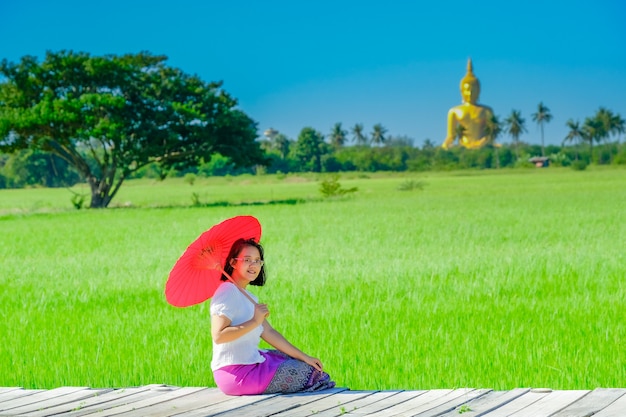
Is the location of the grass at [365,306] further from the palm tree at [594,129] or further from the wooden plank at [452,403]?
the palm tree at [594,129]

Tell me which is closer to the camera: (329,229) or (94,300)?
(94,300)

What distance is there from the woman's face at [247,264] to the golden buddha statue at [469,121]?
108m

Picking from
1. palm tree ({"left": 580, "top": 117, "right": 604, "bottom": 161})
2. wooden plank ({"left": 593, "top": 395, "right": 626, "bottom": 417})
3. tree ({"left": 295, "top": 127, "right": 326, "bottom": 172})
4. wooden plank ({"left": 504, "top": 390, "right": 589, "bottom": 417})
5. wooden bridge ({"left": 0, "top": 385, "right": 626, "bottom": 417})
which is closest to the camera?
wooden plank ({"left": 593, "top": 395, "right": 626, "bottom": 417})

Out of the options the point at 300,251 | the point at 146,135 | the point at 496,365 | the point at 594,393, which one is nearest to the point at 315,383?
the point at 594,393

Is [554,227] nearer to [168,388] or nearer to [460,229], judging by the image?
[460,229]

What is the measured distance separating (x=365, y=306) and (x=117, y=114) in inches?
1041

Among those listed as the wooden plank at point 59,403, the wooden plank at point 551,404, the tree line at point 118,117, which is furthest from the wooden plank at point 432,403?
the tree line at point 118,117

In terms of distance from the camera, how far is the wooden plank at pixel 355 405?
469 centimetres

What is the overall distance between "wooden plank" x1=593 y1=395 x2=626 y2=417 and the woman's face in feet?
6.44

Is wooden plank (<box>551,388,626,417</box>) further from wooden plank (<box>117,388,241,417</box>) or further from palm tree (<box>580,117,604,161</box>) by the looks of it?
palm tree (<box>580,117,604,161</box>)

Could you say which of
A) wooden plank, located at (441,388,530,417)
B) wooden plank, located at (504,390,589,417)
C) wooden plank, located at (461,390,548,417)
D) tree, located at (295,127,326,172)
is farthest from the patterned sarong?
tree, located at (295,127,326,172)

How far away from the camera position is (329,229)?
23375 millimetres

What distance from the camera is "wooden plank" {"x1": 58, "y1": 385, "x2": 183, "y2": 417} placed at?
491 cm

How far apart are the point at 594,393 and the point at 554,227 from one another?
1850 cm
